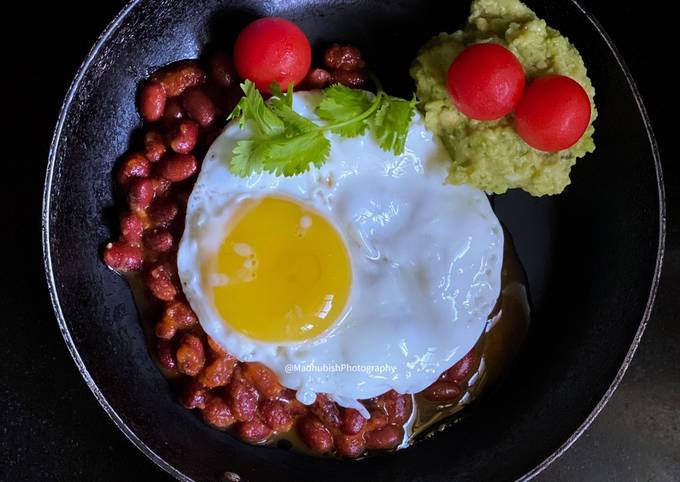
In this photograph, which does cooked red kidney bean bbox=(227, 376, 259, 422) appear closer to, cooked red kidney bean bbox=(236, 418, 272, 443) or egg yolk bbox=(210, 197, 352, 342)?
cooked red kidney bean bbox=(236, 418, 272, 443)

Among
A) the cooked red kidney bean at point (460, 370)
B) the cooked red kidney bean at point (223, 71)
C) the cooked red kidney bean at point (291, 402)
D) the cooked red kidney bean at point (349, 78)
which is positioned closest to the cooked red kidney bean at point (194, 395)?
the cooked red kidney bean at point (291, 402)

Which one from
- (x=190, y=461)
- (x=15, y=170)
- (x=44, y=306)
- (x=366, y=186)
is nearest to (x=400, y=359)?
(x=366, y=186)

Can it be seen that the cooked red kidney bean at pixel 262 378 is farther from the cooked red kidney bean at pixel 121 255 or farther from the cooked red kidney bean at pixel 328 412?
the cooked red kidney bean at pixel 121 255

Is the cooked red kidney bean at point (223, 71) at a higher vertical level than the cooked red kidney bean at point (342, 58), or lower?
higher

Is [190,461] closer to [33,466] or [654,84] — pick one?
[33,466]

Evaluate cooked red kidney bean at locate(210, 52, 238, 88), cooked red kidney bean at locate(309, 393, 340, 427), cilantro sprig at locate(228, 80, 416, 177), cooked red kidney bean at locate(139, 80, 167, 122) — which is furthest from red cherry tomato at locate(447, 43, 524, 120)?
cooked red kidney bean at locate(309, 393, 340, 427)
